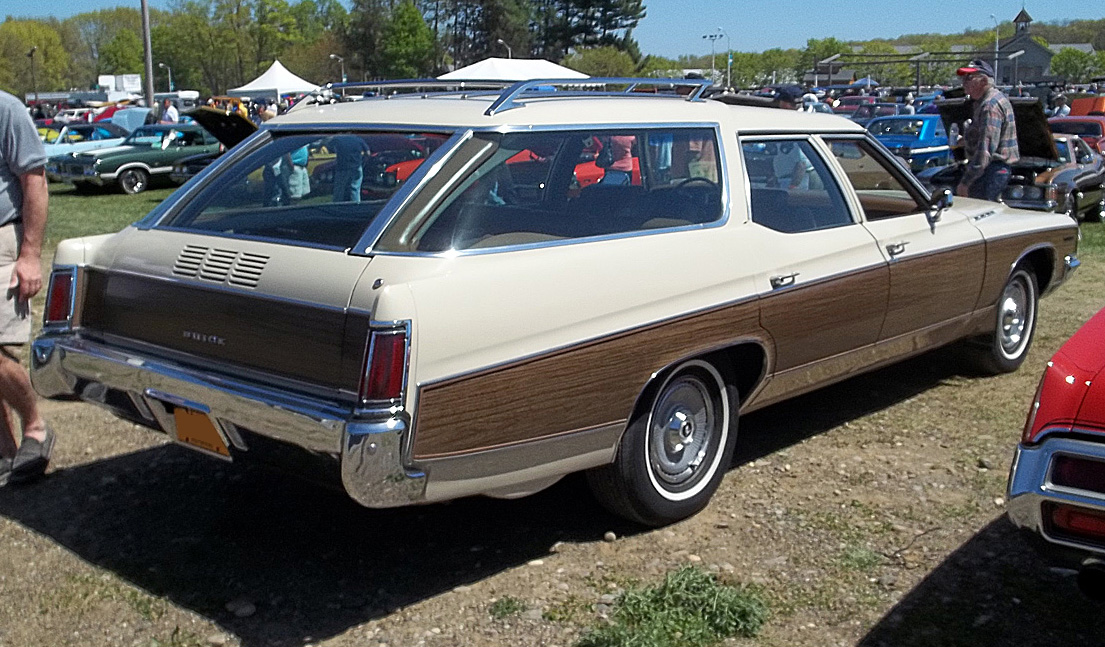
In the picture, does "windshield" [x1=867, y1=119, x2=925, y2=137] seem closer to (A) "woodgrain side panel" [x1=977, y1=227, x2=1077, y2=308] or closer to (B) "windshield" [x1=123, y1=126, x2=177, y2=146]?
(B) "windshield" [x1=123, y1=126, x2=177, y2=146]

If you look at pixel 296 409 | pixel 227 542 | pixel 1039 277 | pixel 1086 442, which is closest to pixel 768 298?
pixel 1086 442

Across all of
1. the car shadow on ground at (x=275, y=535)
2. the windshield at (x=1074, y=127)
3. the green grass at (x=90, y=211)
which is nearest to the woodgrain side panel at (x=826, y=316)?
the car shadow on ground at (x=275, y=535)

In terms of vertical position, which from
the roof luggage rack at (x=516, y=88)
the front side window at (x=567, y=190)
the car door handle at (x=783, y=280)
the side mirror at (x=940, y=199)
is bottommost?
the car door handle at (x=783, y=280)

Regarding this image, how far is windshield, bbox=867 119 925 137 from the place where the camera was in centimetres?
2097

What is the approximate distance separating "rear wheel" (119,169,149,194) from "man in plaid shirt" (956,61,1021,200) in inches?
652

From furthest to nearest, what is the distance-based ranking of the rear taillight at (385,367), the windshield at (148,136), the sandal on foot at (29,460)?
the windshield at (148,136), the sandal on foot at (29,460), the rear taillight at (385,367)

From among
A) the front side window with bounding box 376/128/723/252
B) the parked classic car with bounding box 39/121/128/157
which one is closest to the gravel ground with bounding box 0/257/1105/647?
the front side window with bounding box 376/128/723/252

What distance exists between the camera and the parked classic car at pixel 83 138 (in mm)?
23422

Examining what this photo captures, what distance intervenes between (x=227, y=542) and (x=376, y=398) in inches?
52.2

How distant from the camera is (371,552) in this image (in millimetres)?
4109

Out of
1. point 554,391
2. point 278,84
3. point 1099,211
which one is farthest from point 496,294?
point 278,84

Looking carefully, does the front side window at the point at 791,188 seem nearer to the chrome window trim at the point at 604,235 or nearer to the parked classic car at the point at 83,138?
the chrome window trim at the point at 604,235

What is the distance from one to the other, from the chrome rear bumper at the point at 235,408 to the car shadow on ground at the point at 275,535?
0.44m

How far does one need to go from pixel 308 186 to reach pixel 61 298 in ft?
3.36
